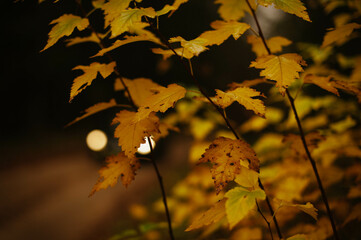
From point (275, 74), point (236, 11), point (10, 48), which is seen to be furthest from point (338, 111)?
point (10, 48)

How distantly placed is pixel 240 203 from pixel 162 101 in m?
0.42

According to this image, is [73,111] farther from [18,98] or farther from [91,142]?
[91,142]

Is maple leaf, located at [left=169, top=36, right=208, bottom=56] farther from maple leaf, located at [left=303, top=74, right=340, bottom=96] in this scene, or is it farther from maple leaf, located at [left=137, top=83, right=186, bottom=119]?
maple leaf, located at [left=303, top=74, right=340, bottom=96]

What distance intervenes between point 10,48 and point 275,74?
12574mm

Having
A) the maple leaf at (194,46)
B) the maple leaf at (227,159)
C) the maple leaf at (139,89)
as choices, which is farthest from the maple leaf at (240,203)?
the maple leaf at (139,89)

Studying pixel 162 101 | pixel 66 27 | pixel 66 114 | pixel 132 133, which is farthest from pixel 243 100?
pixel 66 114

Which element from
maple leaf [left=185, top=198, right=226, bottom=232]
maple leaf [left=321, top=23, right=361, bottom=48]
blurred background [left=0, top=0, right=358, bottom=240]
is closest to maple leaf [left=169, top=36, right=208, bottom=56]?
maple leaf [left=185, top=198, right=226, bottom=232]

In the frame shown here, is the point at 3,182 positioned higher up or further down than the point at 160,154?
higher up

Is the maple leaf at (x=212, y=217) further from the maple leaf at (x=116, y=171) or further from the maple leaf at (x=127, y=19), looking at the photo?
the maple leaf at (x=127, y=19)

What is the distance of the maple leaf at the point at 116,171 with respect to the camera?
45.3 inches

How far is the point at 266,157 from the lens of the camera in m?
3.37

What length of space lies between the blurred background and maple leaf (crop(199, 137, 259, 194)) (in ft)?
12.4

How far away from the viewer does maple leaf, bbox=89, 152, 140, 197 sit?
1151 millimetres

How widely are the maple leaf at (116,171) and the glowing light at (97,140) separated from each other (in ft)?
27.4
